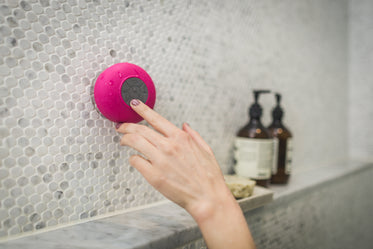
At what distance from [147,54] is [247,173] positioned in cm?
33

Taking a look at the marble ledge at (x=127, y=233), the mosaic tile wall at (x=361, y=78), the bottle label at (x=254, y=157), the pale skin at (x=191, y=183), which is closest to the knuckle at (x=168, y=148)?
the pale skin at (x=191, y=183)

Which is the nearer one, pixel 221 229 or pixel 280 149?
pixel 221 229

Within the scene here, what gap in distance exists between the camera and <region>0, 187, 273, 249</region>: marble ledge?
0.32 metres

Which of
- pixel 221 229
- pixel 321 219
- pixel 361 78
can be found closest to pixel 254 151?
pixel 221 229

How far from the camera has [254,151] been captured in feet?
1.80

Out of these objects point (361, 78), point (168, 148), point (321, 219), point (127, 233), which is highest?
point (361, 78)

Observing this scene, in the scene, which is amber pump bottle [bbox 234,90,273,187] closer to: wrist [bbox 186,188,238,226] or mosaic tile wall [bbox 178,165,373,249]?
mosaic tile wall [bbox 178,165,373,249]

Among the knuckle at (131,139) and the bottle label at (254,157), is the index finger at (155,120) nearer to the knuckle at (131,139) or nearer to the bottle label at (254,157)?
the knuckle at (131,139)

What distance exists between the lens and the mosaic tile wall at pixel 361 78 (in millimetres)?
1021

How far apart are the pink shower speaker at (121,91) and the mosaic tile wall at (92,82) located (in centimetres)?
5

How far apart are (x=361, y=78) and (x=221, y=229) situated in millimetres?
1044

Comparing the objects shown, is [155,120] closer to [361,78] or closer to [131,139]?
[131,139]

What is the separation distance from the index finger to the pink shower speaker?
2 centimetres

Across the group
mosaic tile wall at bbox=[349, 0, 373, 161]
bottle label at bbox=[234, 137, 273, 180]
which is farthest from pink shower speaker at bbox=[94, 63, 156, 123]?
mosaic tile wall at bbox=[349, 0, 373, 161]
